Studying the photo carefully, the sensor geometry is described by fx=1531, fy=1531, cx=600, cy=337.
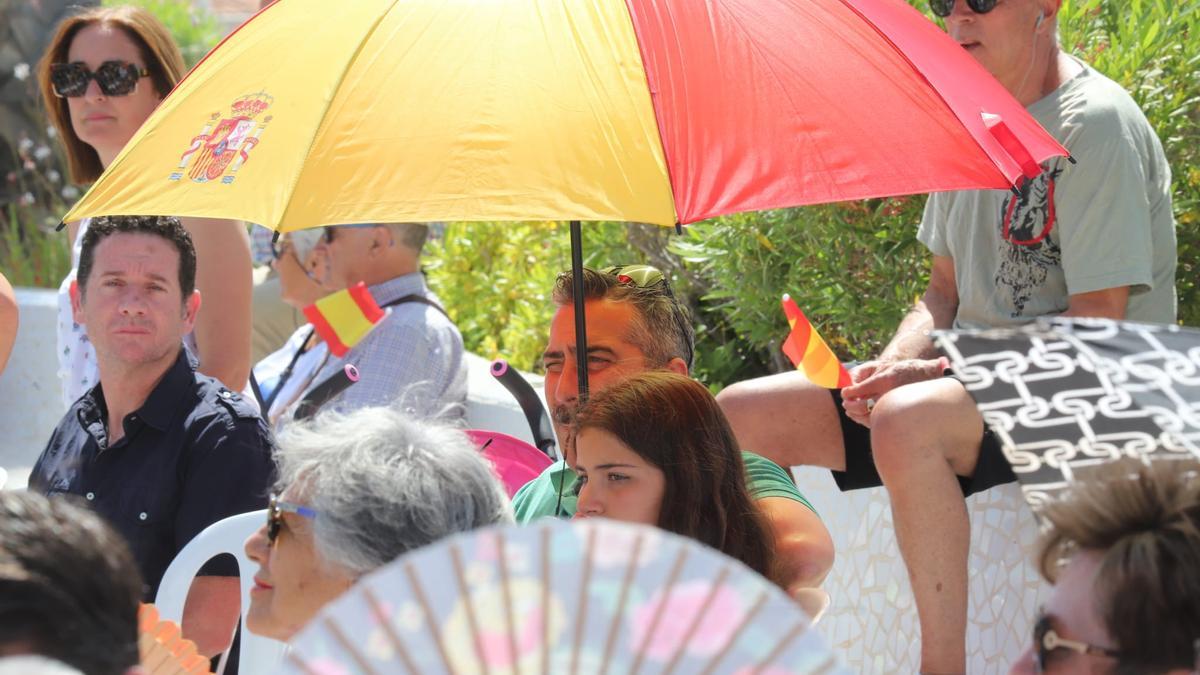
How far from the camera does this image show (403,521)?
2229 mm

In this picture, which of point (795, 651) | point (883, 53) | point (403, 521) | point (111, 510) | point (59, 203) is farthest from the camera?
point (59, 203)

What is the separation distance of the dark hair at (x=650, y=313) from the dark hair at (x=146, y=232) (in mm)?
905

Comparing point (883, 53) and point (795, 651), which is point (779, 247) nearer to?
point (883, 53)

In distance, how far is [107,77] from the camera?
424 cm

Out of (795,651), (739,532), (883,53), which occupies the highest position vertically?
(883,53)

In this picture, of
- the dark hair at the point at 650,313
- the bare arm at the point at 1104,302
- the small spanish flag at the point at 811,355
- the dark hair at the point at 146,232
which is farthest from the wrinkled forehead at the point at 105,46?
the bare arm at the point at 1104,302

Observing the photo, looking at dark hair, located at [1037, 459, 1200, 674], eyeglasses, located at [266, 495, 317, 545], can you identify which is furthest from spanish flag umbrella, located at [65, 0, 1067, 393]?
dark hair, located at [1037, 459, 1200, 674]

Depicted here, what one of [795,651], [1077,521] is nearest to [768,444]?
[1077,521]

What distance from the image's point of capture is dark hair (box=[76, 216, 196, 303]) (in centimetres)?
361

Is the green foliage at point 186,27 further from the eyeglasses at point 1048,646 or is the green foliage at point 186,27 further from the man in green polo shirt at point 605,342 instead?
the eyeglasses at point 1048,646

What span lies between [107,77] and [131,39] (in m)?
0.13

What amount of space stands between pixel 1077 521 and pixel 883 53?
4.53 ft

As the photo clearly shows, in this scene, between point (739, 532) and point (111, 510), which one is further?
point (111, 510)

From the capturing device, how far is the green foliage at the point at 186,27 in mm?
11750
